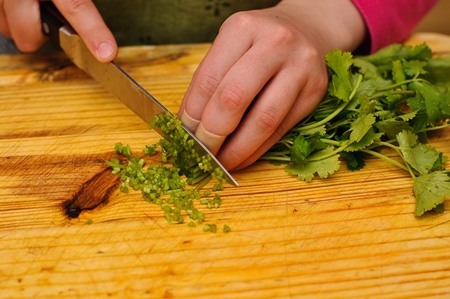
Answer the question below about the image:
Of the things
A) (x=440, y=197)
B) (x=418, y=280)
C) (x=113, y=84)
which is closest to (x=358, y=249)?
(x=418, y=280)

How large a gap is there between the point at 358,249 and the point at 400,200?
8.9 inches

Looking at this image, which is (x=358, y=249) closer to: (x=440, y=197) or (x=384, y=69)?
(x=440, y=197)

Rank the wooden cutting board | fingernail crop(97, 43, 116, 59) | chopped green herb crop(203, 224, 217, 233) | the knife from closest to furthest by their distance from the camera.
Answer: the wooden cutting board, chopped green herb crop(203, 224, 217, 233), the knife, fingernail crop(97, 43, 116, 59)

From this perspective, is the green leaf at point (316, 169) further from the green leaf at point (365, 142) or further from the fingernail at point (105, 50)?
the fingernail at point (105, 50)

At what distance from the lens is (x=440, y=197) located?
1.23 metres

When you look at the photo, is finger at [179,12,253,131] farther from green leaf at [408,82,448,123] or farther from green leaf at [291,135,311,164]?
green leaf at [408,82,448,123]

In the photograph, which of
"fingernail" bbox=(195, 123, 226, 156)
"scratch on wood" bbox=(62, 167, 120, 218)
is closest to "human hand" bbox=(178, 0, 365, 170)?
"fingernail" bbox=(195, 123, 226, 156)

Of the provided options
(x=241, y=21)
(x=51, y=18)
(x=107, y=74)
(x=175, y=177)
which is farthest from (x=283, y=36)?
(x=51, y=18)

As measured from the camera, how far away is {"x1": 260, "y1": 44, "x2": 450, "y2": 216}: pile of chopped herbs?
51.8 inches

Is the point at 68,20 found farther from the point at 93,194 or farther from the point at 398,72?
the point at 398,72

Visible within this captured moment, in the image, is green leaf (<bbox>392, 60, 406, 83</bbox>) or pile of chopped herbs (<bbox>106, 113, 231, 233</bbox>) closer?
pile of chopped herbs (<bbox>106, 113, 231, 233</bbox>)

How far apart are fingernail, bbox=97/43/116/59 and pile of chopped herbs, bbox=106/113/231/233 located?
1.07 feet

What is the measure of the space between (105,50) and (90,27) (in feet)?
0.36

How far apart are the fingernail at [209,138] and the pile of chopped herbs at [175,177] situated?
0.03 m
